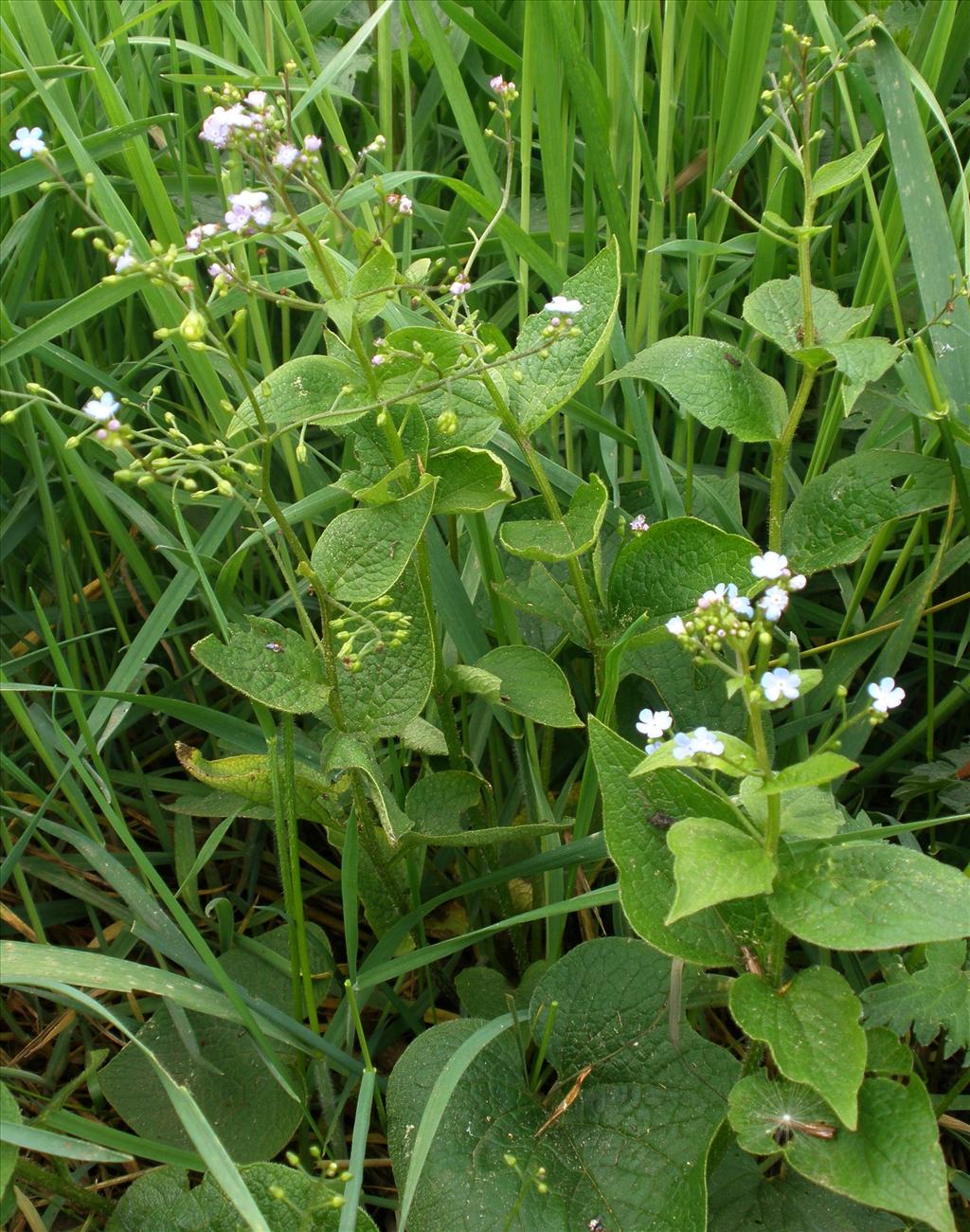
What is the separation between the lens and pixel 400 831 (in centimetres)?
143

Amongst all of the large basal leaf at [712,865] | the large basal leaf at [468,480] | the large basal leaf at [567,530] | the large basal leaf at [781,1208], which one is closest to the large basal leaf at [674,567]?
the large basal leaf at [567,530]

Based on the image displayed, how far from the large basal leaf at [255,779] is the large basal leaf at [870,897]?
0.57 metres

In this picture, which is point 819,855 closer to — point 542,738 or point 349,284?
point 542,738

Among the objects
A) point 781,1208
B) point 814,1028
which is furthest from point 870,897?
point 781,1208

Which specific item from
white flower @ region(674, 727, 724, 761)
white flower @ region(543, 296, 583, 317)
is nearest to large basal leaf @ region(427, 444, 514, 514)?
white flower @ region(543, 296, 583, 317)

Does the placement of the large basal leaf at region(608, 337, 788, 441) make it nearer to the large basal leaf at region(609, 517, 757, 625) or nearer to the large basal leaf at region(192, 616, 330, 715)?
the large basal leaf at region(609, 517, 757, 625)

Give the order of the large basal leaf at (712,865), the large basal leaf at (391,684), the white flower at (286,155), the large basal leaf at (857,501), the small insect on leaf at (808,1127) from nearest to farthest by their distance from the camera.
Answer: the large basal leaf at (712,865), the small insect on leaf at (808,1127), the white flower at (286,155), the large basal leaf at (391,684), the large basal leaf at (857,501)

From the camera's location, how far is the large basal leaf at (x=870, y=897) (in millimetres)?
1064

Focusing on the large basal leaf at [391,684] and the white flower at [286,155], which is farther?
the large basal leaf at [391,684]

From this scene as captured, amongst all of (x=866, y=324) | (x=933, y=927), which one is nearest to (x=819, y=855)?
(x=933, y=927)

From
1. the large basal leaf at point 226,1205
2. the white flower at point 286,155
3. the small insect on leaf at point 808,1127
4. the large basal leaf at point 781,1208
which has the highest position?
the white flower at point 286,155

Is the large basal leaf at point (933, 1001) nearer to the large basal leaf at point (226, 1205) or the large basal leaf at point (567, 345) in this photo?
the large basal leaf at point (226, 1205)

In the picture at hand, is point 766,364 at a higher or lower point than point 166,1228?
higher

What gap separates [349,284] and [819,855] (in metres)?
0.77
